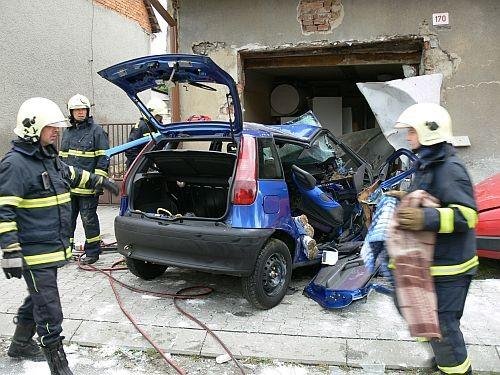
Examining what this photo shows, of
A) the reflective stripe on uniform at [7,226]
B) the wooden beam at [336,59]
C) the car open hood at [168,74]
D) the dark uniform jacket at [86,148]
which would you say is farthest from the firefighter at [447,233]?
the wooden beam at [336,59]

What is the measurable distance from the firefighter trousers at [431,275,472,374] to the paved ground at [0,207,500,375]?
507 mm

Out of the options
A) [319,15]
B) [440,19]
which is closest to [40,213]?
[319,15]

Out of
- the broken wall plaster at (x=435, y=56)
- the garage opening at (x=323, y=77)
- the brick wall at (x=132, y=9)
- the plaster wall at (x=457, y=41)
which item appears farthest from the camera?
the brick wall at (x=132, y=9)

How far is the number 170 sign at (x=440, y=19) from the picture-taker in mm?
6781

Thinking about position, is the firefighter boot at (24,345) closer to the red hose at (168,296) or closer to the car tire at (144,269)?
the red hose at (168,296)

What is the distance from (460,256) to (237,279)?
8.85ft

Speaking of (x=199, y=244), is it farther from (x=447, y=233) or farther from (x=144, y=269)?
(x=447, y=233)

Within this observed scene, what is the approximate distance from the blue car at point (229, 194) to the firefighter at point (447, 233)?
1.55 meters

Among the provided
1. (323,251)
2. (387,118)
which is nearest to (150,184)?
(323,251)

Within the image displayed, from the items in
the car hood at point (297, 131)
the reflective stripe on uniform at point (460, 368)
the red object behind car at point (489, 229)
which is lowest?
the reflective stripe on uniform at point (460, 368)

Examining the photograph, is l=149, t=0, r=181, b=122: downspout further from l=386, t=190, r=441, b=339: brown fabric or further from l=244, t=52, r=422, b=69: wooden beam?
l=386, t=190, r=441, b=339: brown fabric

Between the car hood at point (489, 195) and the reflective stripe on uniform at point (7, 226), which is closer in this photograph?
the reflective stripe on uniform at point (7, 226)

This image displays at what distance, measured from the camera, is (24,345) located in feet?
11.3

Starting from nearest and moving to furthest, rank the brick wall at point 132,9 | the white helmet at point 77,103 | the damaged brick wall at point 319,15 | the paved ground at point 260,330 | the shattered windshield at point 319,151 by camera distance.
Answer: the paved ground at point 260,330
the shattered windshield at point 319,151
the white helmet at point 77,103
the damaged brick wall at point 319,15
the brick wall at point 132,9
